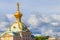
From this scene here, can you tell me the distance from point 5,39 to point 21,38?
4.56 meters

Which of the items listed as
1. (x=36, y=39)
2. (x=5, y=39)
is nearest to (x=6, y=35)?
(x=5, y=39)

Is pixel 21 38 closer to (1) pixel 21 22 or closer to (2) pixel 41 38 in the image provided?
(1) pixel 21 22

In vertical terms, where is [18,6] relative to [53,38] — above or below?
above

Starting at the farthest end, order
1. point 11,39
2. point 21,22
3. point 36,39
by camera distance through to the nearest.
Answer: point 36,39
point 21,22
point 11,39

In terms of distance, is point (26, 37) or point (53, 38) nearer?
point (26, 37)


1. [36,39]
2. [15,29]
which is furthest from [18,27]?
[36,39]

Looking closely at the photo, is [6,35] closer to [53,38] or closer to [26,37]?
[26,37]

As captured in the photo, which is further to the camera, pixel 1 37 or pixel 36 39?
pixel 36 39

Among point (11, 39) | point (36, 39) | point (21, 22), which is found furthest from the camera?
point (36, 39)

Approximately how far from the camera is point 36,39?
95750 millimetres

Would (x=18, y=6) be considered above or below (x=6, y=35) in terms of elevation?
above

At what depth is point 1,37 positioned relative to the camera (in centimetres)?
8569

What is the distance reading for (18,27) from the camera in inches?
3465

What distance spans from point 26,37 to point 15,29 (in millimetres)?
3352
